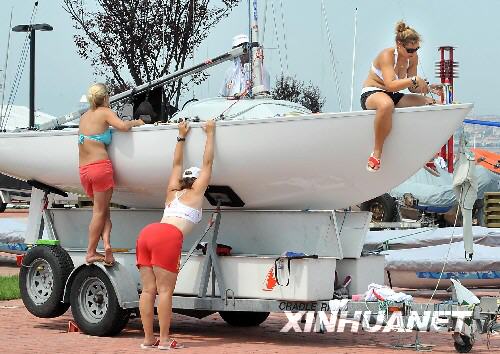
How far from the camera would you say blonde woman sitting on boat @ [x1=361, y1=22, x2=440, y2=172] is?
9.32 metres

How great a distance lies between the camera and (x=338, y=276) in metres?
10.2

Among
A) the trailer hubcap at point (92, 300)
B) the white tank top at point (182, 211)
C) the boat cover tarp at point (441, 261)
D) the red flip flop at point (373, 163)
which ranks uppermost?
the red flip flop at point (373, 163)

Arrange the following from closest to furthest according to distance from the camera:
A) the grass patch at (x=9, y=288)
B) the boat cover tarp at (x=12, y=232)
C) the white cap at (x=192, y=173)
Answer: the white cap at (x=192, y=173), the grass patch at (x=9, y=288), the boat cover tarp at (x=12, y=232)

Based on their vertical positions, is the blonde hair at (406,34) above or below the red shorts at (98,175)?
above

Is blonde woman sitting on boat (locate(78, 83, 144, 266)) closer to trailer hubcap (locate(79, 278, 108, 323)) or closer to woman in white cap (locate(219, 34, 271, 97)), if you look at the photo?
trailer hubcap (locate(79, 278, 108, 323))

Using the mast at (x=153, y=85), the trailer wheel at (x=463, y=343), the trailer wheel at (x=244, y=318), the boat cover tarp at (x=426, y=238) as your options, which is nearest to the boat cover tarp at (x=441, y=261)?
the boat cover tarp at (x=426, y=238)

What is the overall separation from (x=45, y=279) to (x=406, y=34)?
14.2 ft

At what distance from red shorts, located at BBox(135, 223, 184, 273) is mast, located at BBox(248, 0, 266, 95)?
2.21m

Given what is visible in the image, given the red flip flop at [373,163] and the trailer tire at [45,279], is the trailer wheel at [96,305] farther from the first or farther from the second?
the red flip flop at [373,163]

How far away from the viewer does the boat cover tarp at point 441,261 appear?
1387 centimetres

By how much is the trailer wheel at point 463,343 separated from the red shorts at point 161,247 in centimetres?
242

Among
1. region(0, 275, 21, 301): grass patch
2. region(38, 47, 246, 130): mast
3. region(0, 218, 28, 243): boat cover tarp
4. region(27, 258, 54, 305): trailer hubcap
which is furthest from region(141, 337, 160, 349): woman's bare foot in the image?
region(0, 218, 28, 243): boat cover tarp

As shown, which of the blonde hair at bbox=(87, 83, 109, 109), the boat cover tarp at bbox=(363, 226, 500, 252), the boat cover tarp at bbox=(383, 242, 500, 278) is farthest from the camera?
the boat cover tarp at bbox=(363, 226, 500, 252)

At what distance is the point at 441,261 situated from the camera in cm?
1398
